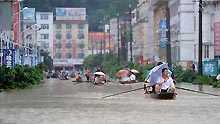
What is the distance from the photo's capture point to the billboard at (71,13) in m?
188

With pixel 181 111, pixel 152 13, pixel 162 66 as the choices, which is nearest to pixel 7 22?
pixel 162 66

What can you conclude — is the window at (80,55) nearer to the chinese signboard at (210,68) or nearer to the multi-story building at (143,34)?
the multi-story building at (143,34)

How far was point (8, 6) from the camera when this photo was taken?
29078mm

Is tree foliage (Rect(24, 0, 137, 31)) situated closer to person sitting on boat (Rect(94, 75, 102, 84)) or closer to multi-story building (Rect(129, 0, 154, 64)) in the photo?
multi-story building (Rect(129, 0, 154, 64))

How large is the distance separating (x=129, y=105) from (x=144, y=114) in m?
3.81

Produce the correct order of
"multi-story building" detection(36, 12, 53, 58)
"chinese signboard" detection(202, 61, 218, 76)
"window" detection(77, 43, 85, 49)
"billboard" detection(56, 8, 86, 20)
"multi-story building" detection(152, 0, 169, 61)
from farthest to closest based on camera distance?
1. "window" detection(77, 43, 85, 49)
2. "billboard" detection(56, 8, 86, 20)
3. "multi-story building" detection(36, 12, 53, 58)
4. "multi-story building" detection(152, 0, 169, 61)
5. "chinese signboard" detection(202, 61, 218, 76)

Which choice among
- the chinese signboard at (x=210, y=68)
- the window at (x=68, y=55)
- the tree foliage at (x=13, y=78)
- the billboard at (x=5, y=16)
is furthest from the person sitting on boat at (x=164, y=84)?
the window at (x=68, y=55)

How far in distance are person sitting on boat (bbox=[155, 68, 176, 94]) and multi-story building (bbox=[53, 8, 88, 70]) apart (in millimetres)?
166830

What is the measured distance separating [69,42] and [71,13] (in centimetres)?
1247

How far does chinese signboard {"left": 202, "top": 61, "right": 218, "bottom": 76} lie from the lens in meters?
45.3

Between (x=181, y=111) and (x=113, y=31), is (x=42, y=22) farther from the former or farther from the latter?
(x=181, y=111)

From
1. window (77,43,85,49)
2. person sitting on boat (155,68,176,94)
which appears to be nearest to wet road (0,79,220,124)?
person sitting on boat (155,68,176,94)

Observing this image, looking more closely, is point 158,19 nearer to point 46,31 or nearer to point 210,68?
point 210,68

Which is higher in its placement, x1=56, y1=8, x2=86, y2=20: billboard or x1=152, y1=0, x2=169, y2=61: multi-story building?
x1=56, y1=8, x2=86, y2=20: billboard
